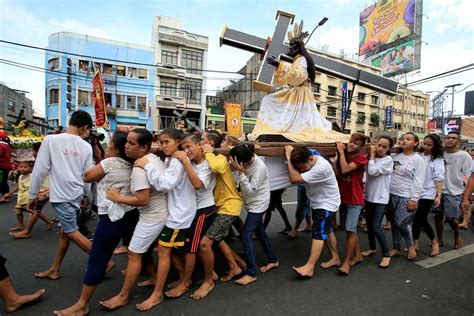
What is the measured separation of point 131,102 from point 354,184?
24.3m

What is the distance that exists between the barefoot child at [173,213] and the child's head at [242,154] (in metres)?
0.56

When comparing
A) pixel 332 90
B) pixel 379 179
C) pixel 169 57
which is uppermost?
pixel 169 57

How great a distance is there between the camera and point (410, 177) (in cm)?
385

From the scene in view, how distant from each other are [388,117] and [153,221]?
3017 centimetres

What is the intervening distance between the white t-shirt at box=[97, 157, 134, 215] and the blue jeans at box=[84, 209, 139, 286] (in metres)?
0.12

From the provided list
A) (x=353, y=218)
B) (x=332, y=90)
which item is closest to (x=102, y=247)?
(x=353, y=218)

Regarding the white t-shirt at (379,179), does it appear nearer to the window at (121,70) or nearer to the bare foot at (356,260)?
the bare foot at (356,260)

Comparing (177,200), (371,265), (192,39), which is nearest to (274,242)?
(371,265)

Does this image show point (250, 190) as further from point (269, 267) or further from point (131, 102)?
point (131, 102)

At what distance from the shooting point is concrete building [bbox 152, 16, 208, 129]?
84.3ft

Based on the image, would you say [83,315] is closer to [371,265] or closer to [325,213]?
[325,213]

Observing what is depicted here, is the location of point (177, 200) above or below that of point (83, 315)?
above

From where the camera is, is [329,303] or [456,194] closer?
[329,303]

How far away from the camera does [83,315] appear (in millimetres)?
2465
